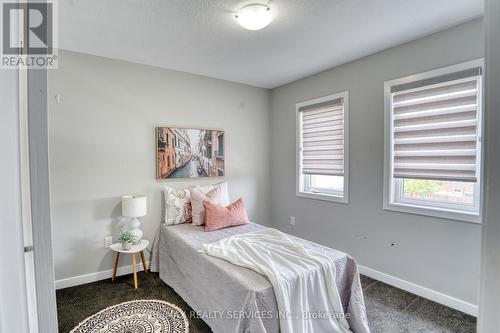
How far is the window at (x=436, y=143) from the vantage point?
211 centimetres

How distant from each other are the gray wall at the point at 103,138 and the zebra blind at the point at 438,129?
7.83ft

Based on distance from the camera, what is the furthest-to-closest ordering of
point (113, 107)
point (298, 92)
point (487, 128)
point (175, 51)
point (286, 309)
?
point (298, 92) → point (113, 107) → point (175, 51) → point (286, 309) → point (487, 128)

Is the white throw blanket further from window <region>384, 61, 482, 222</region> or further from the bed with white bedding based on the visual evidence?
window <region>384, 61, 482, 222</region>

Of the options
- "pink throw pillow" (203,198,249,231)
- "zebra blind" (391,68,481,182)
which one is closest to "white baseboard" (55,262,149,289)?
"pink throw pillow" (203,198,249,231)

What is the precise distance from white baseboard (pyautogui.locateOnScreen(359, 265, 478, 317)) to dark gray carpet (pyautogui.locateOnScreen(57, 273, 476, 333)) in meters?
0.05

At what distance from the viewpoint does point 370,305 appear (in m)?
2.28

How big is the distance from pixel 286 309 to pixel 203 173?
223 centimetres

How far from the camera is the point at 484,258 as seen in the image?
0.43 meters

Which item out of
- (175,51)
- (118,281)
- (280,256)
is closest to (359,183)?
(280,256)

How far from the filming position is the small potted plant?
2562mm

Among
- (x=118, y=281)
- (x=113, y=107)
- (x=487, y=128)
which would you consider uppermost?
(x=113, y=107)

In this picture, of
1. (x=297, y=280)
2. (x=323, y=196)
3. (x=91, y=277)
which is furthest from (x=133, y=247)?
(x=323, y=196)

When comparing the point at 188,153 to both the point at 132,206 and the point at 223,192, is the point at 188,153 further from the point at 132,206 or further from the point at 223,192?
the point at 132,206

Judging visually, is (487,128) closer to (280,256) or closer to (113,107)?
(280,256)
